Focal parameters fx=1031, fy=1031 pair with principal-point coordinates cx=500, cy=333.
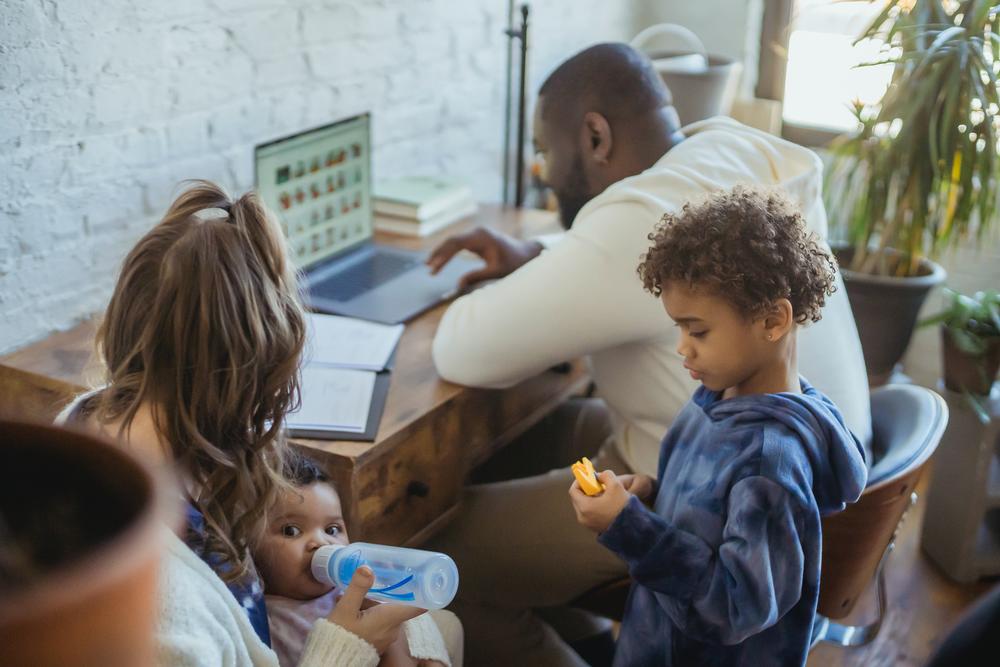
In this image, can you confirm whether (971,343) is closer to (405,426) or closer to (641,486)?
(641,486)

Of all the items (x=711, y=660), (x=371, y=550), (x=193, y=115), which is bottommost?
(x=711, y=660)

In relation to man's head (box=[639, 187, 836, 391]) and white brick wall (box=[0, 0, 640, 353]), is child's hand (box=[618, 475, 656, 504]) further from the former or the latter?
white brick wall (box=[0, 0, 640, 353])

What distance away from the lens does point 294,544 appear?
1257 mm

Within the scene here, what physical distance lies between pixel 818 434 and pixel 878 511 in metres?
0.25

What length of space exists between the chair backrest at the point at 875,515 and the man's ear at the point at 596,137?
65 centimetres

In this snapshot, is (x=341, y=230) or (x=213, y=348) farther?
(x=341, y=230)

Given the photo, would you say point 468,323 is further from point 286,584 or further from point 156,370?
point 156,370

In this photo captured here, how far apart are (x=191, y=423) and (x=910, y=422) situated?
1.04m

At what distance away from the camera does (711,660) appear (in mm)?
1247

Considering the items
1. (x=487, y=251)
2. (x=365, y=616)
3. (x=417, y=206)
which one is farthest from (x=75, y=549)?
(x=417, y=206)

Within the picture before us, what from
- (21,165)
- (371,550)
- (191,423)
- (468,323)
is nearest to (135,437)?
(191,423)

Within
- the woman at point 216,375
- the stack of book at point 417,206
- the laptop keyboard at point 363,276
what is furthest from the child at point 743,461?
the stack of book at point 417,206

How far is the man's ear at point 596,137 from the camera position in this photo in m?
1.75

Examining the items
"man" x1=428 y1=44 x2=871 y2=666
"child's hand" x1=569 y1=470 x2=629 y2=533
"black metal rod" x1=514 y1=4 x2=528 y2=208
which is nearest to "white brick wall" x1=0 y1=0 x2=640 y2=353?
"black metal rod" x1=514 y1=4 x2=528 y2=208
